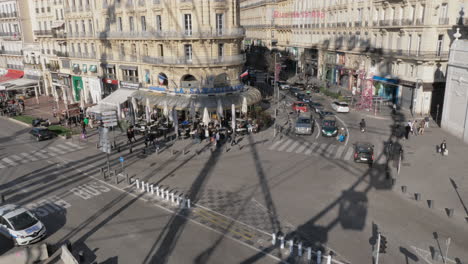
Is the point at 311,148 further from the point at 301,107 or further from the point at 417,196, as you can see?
the point at 301,107

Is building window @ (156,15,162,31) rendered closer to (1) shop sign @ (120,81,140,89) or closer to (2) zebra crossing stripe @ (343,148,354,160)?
(1) shop sign @ (120,81,140,89)

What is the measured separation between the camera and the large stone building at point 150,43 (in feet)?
131

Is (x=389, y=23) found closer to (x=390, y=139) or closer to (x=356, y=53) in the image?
(x=356, y=53)

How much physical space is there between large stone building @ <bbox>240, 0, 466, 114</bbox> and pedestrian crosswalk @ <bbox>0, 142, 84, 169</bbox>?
35.7 metres

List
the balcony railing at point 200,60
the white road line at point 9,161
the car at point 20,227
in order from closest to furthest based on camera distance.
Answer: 1. the car at point 20,227
2. the white road line at point 9,161
3. the balcony railing at point 200,60

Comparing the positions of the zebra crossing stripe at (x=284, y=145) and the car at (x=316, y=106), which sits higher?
the car at (x=316, y=106)

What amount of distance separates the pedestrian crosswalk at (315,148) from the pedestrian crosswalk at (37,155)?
62.4ft

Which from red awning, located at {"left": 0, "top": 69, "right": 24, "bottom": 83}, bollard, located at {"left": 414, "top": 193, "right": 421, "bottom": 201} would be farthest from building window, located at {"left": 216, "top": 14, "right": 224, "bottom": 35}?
red awning, located at {"left": 0, "top": 69, "right": 24, "bottom": 83}

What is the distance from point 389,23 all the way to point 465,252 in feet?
125

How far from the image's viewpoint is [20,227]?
19016mm

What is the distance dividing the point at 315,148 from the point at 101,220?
1985 centimetres

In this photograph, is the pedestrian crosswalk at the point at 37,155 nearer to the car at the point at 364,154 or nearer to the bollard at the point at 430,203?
the car at the point at 364,154

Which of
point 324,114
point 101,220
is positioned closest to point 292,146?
point 324,114

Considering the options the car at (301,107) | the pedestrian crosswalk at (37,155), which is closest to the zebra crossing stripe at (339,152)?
the car at (301,107)
